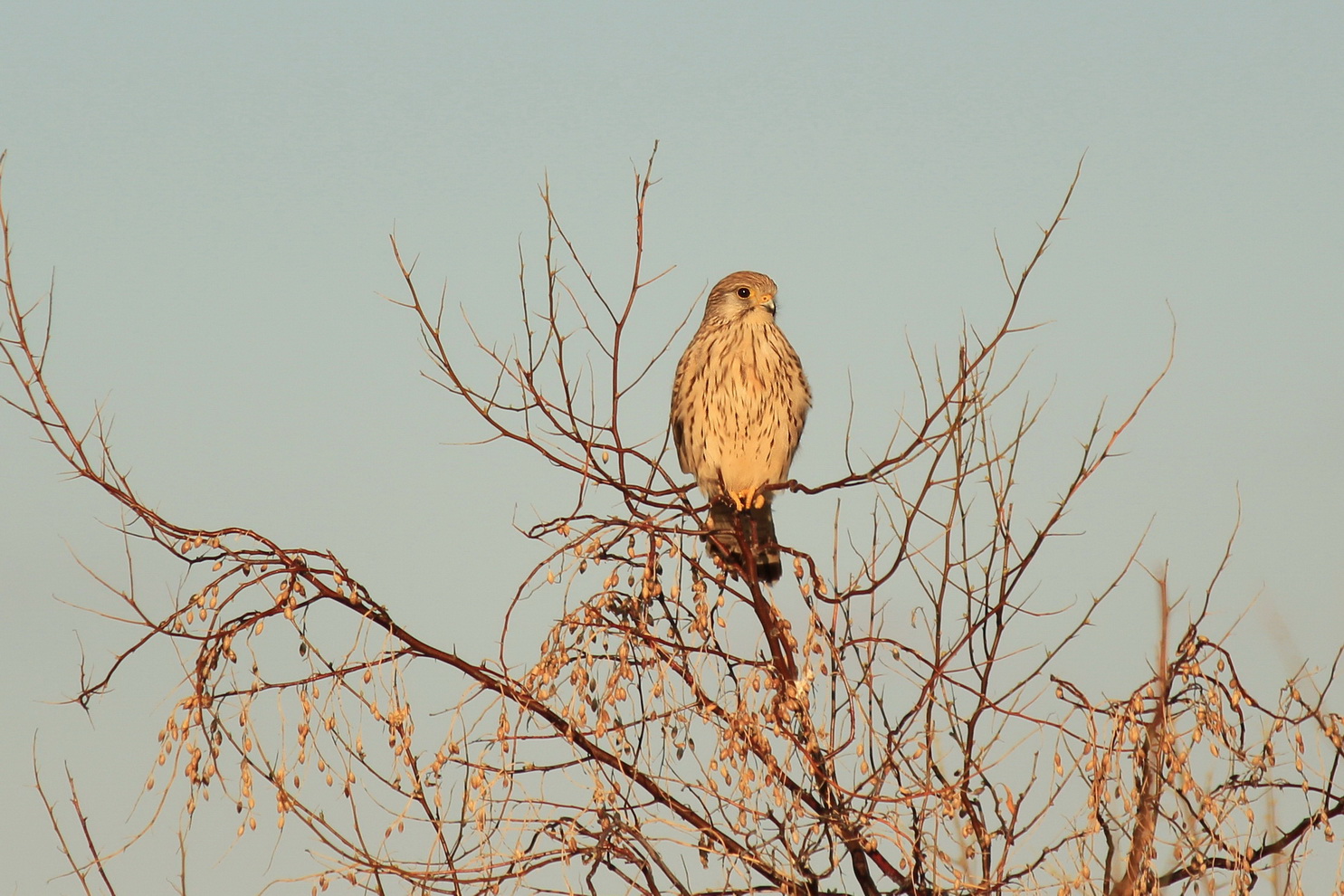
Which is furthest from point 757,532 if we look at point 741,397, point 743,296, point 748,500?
point 743,296

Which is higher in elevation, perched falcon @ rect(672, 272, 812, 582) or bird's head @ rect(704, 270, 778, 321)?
bird's head @ rect(704, 270, 778, 321)

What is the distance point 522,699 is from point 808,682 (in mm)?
645

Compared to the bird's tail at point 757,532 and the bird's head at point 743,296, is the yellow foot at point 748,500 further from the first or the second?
the bird's head at point 743,296

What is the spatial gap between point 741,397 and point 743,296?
1.64 ft

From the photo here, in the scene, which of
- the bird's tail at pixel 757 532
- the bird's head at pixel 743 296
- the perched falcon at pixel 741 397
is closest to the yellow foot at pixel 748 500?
the bird's tail at pixel 757 532

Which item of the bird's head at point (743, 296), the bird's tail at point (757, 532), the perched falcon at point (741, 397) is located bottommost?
the bird's tail at point (757, 532)

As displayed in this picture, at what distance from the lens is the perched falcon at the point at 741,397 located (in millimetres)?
5754

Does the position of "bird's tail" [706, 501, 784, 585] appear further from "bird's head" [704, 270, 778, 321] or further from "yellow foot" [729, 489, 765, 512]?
"bird's head" [704, 270, 778, 321]

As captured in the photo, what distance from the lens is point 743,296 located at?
19.6 ft

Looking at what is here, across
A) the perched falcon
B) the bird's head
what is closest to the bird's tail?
the perched falcon

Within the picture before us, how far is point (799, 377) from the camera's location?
5918 millimetres

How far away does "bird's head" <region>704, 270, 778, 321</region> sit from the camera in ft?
19.4

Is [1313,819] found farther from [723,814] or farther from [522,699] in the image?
[522,699]

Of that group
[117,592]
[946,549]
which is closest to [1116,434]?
[946,549]
